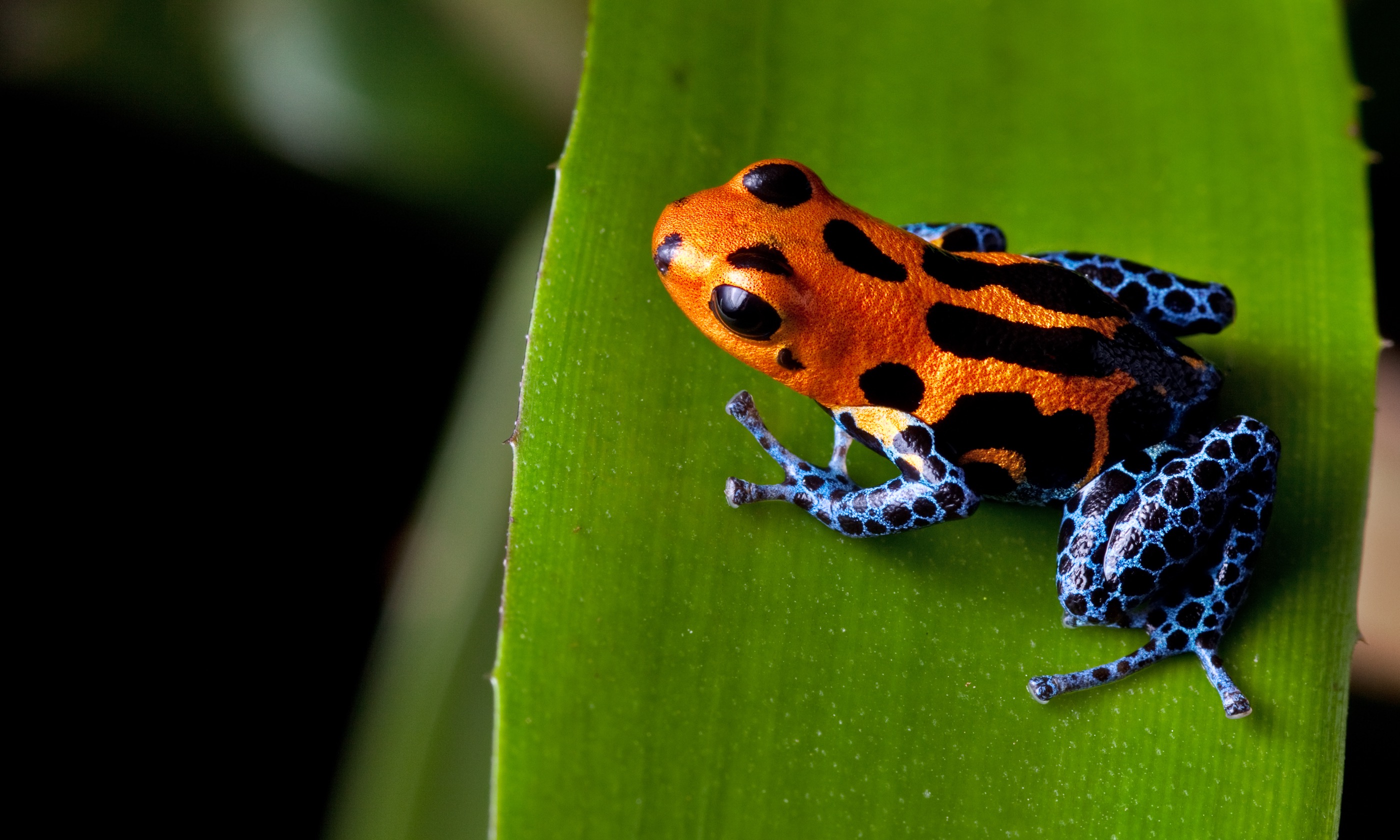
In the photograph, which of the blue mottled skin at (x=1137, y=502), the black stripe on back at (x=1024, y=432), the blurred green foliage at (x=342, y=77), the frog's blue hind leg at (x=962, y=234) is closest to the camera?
the blue mottled skin at (x=1137, y=502)

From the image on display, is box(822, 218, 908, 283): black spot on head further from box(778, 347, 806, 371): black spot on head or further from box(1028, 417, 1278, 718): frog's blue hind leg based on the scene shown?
box(1028, 417, 1278, 718): frog's blue hind leg

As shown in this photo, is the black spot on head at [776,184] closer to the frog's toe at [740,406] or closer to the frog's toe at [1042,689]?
the frog's toe at [740,406]

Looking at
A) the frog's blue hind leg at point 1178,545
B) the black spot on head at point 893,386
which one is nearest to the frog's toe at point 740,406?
the black spot on head at point 893,386

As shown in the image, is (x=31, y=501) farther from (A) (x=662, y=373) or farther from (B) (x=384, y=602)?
(A) (x=662, y=373)

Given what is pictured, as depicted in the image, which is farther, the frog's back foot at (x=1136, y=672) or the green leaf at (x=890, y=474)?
the frog's back foot at (x=1136, y=672)

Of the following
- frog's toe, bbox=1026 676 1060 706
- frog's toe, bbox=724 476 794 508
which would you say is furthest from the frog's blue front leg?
frog's toe, bbox=1026 676 1060 706
